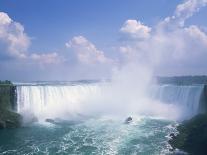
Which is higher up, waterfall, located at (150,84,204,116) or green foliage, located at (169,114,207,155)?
waterfall, located at (150,84,204,116)

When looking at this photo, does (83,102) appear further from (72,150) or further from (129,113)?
(72,150)

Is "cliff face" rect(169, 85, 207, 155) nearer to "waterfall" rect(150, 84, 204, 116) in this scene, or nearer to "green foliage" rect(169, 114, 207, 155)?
"green foliage" rect(169, 114, 207, 155)

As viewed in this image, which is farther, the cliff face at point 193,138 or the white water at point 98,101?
the white water at point 98,101

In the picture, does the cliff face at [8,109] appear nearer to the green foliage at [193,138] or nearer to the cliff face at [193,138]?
the cliff face at [193,138]

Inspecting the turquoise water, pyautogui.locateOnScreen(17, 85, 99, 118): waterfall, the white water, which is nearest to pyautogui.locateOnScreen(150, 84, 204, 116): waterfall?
the white water

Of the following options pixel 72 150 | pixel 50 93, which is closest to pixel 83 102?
pixel 50 93

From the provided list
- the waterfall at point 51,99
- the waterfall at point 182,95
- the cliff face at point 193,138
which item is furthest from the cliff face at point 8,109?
the waterfall at point 182,95

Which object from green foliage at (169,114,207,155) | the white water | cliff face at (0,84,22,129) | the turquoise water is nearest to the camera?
green foliage at (169,114,207,155)
